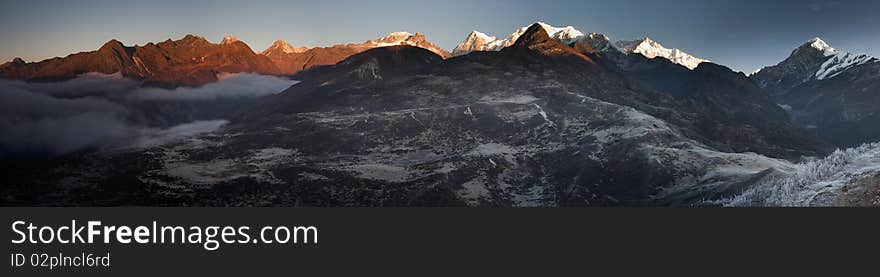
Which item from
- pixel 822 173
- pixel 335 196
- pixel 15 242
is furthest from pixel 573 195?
pixel 15 242

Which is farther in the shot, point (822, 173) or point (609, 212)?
point (822, 173)

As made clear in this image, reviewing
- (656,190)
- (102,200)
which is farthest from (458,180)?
(102,200)

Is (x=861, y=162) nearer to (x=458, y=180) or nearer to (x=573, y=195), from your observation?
(x=573, y=195)

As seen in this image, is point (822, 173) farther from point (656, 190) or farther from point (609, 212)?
point (656, 190)

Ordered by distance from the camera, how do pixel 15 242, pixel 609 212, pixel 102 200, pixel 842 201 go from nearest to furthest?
pixel 15 242
pixel 609 212
pixel 842 201
pixel 102 200

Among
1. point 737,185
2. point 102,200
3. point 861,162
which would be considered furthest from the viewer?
point 102,200

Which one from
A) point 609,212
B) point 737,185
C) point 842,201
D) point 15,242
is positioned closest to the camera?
point 15,242

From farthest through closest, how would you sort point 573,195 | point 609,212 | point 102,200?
point 573,195
point 102,200
point 609,212

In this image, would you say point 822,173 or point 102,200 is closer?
point 822,173
